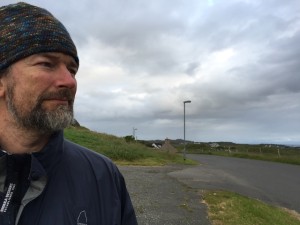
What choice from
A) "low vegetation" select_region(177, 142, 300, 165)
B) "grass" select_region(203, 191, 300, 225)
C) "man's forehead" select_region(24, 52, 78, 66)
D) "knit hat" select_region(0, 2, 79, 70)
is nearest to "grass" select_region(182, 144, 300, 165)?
"low vegetation" select_region(177, 142, 300, 165)

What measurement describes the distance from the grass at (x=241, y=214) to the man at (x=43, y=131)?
724 cm

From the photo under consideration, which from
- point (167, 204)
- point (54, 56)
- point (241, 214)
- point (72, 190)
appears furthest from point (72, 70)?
point (167, 204)

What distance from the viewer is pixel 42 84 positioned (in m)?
2.03

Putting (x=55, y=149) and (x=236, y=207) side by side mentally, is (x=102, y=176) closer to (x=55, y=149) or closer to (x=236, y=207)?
(x=55, y=149)

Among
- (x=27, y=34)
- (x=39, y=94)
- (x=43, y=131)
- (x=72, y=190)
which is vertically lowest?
(x=72, y=190)

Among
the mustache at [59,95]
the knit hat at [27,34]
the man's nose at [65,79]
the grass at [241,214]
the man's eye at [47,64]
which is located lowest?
the grass at [241,214]

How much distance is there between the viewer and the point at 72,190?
2.00 metres

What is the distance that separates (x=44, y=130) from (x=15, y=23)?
1.97 ft

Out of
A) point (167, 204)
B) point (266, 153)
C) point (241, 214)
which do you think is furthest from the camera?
point (266, 153)

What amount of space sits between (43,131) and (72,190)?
0.34 metres

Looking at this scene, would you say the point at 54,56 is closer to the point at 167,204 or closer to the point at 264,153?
the point at 167,204

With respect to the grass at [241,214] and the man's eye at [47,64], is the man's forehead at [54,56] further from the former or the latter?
the grass at [241,214]

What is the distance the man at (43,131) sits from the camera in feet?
6.11

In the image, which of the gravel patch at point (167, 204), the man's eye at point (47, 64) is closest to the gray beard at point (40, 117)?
the man's eye at point (47, 64)
